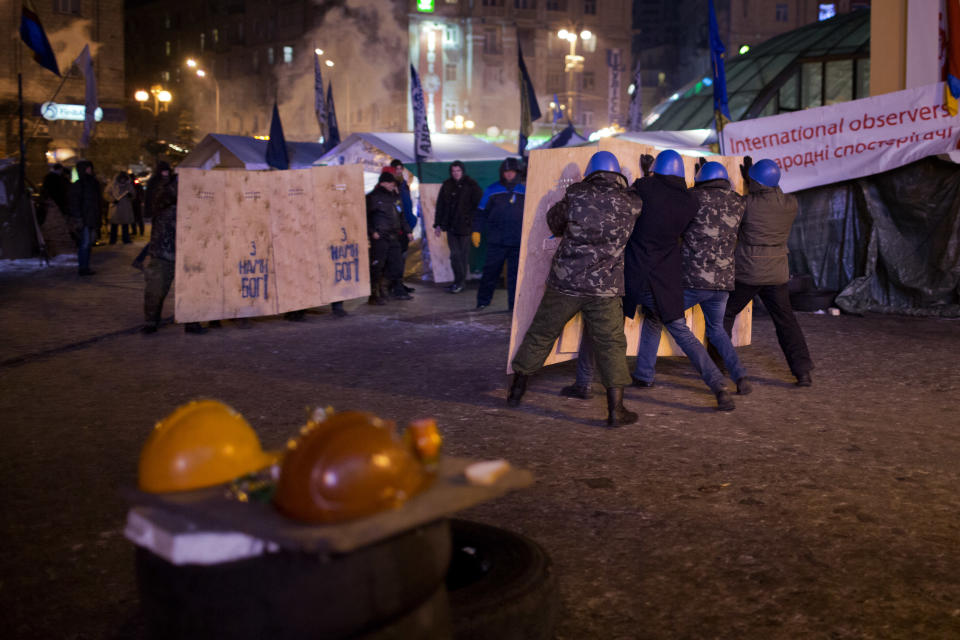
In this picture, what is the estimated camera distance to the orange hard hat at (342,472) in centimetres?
188

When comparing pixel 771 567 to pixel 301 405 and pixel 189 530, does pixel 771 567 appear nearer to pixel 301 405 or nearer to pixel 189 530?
pixel 189 530

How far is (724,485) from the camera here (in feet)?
16.3

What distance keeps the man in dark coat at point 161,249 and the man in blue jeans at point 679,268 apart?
17.7ft

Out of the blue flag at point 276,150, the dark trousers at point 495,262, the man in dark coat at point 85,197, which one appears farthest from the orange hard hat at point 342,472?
the blue flag at point 276,150

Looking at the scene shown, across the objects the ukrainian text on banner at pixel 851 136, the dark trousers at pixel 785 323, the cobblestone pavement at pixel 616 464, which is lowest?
the cobblestone pavement at pixel 616 464

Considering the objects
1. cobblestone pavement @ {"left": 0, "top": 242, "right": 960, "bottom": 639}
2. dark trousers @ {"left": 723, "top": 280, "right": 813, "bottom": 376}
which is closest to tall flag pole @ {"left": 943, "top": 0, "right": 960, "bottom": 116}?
cobblestone pavement @ {"left": 0, "top": 242, "right": 960, "bottom": 639}

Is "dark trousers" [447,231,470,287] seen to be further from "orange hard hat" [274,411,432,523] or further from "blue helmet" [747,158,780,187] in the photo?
"orange hard hat" [274,411,432,523]

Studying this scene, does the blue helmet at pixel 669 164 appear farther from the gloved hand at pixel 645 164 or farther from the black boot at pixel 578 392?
the black boot at pixel 578 392

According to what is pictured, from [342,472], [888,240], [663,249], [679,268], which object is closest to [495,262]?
[888,240]

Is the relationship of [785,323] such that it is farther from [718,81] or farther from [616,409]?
[718,81]

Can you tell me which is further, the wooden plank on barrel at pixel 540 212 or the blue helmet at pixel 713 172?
the blue helmet at pixel 713 172

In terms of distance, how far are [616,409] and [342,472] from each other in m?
4.60

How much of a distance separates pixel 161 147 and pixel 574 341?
42.7 m

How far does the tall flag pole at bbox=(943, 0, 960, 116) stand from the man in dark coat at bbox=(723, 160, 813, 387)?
5051 millimetres
